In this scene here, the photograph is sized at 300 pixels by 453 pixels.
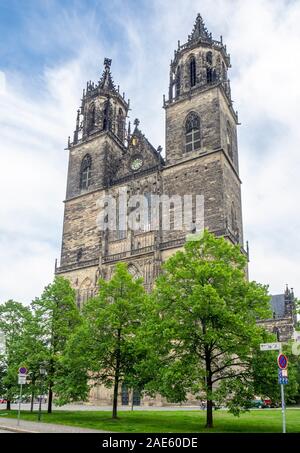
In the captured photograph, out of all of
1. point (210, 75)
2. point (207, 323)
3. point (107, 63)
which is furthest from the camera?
point (107, 63)

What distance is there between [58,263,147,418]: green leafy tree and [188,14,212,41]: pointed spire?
3108 centimetres

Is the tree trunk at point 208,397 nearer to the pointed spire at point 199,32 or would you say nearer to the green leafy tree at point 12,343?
the green leafy tree at point 12,343

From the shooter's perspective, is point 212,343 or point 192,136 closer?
point 212,343

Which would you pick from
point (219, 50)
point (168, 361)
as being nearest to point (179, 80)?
point (219, 50)

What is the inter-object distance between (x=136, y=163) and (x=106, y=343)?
79.6 feet

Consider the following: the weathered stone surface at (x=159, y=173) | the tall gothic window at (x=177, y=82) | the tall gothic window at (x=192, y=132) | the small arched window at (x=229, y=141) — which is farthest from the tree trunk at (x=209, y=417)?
the tall gothic window at (x=177, y=82)

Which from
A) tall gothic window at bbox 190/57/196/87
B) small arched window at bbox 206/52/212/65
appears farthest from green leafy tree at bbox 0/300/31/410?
small arched window at bbox 206/52/212/65

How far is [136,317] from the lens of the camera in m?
21.3

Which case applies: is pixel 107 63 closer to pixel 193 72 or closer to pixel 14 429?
pixel 193 72

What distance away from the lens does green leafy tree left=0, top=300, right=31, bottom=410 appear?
2394cm

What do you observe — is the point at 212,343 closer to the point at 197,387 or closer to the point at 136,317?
the point at 197,387

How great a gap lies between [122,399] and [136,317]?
1595 cm

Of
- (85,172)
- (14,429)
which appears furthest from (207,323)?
(85,172)

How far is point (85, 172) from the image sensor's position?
44.7m
